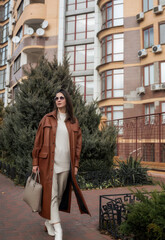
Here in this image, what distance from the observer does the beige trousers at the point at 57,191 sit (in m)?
3.79

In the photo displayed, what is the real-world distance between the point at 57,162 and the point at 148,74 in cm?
1935

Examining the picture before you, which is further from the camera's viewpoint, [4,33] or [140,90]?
[4,33]

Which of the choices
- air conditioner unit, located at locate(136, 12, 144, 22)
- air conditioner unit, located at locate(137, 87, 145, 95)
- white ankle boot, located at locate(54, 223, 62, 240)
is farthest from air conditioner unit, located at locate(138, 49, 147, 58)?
white ankle boot, located at locate(54, 223, 62, 240)

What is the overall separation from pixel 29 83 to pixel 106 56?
15859mm

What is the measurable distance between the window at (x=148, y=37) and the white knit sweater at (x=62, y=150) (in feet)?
64.6

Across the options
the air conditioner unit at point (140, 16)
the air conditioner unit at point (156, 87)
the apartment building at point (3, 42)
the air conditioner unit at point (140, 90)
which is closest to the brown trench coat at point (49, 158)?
the air conditioner unit at point (156, 87)

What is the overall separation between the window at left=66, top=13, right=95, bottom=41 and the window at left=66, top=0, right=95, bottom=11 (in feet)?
2.85

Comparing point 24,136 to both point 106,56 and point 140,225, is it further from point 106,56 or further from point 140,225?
point 106,56

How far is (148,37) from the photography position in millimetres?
22219

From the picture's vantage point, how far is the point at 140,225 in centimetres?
337

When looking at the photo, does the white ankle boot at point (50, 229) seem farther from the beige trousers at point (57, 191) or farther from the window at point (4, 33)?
the window at point (4, 33)

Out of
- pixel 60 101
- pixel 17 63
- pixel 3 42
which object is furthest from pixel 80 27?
pixel 60 101

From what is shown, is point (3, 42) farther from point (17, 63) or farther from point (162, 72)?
point (162, 72)

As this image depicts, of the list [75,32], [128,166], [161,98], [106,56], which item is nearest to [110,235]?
[128,166]
